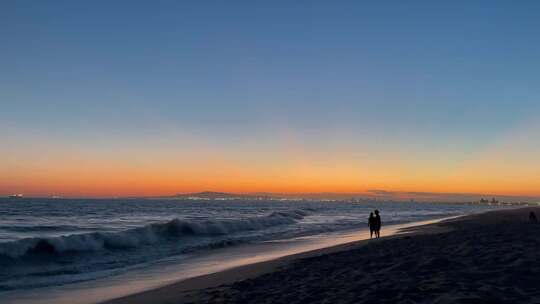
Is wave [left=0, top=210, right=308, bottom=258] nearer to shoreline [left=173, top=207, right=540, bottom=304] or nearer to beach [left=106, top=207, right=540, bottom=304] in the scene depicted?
beach [left=106, top=207, right=540, bottom=304]

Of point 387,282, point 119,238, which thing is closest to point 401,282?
point 387,282

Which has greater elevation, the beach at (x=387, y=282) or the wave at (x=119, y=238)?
the beach at (x=387, y=282)

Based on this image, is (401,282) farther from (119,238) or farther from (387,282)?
(119,238)

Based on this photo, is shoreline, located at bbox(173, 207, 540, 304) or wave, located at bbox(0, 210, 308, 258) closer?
shoreline, located at bbox(173, 207, 540, 304)

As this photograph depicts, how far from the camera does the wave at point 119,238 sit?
21.7m

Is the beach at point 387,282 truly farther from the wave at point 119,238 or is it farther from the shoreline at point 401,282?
the wave at point 119,238

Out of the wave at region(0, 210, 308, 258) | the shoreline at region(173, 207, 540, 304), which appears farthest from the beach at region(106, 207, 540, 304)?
the wave at region(0, 210, 308, 258)

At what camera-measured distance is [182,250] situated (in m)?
24.4

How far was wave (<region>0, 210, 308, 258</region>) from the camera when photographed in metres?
21.7

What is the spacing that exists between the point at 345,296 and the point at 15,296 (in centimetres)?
916

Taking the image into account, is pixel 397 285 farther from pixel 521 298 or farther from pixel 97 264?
pixel 97 264

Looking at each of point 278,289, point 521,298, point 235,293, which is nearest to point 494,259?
point 521,298

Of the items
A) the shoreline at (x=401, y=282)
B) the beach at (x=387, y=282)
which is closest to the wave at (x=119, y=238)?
the beach at (x=387, y=282)

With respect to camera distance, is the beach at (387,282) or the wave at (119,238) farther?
the wave at (119,238)
